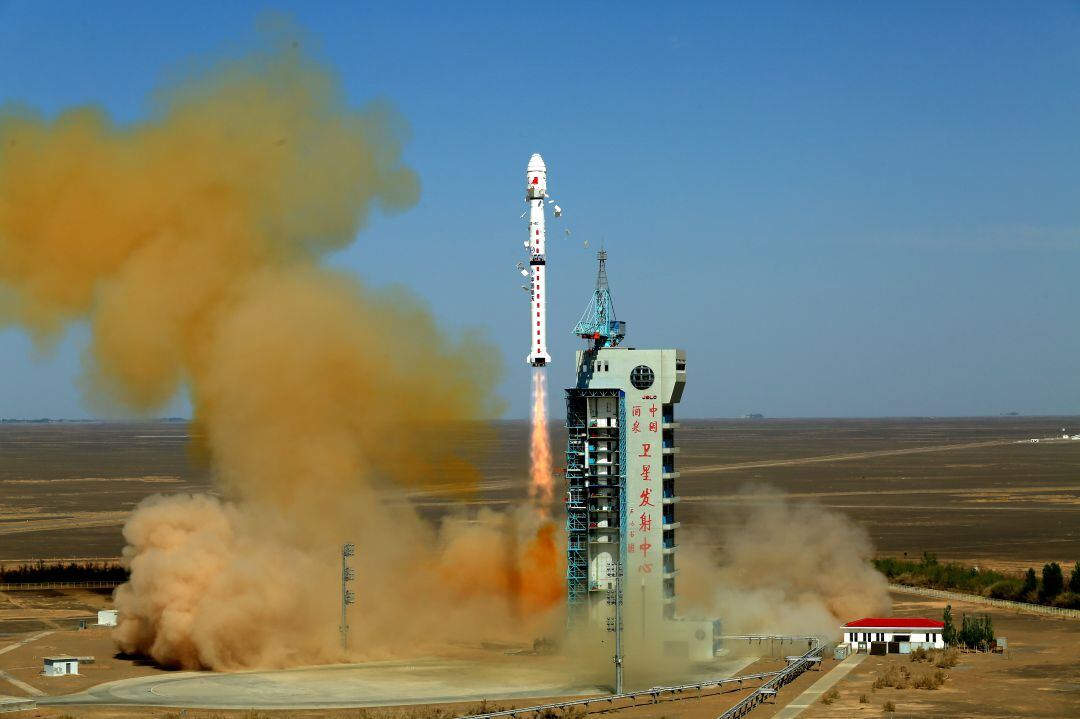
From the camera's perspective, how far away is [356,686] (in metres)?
65.6

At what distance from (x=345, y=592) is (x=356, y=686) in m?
9.52

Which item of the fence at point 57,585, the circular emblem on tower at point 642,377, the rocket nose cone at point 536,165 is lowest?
the fence at point 57,585

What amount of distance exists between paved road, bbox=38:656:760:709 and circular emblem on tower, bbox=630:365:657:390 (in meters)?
13.5

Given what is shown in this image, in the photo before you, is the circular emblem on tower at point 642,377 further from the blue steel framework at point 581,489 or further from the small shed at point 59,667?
the small shed at point 59,667

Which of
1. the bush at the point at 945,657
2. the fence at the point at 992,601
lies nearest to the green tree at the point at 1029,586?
the fence at the point at 992,601

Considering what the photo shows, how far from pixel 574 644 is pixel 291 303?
23653mm

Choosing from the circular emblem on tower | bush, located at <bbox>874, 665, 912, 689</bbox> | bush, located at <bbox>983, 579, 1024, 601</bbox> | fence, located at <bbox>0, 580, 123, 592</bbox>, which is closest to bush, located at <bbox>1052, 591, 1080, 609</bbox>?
bush, located at <bbox>983, 579, 1024, 601</bbox>

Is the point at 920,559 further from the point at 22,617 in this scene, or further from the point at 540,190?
the point at 22,617

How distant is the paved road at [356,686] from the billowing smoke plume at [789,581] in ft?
21.2

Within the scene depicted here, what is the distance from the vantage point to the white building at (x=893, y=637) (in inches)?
2901

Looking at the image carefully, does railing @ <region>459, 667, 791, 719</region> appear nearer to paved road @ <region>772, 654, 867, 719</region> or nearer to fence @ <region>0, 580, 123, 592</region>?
paved road @ <region>772, 654, 867, 719</region>

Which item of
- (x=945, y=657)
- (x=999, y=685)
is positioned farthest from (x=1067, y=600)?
(x=999, y=685)

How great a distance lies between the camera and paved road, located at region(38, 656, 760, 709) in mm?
62219

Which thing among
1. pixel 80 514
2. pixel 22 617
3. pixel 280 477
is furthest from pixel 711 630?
pixel 80 514
